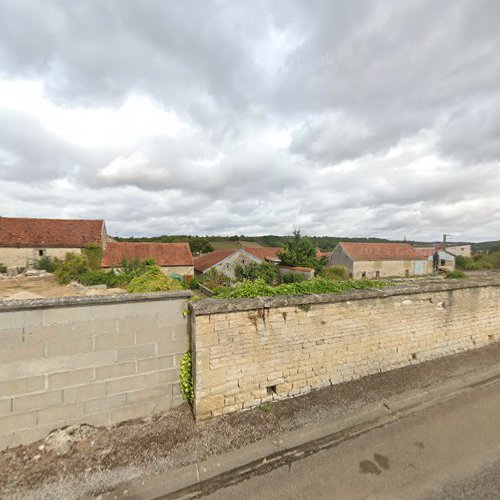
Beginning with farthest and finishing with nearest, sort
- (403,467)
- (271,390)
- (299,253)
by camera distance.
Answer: (299,253), (271,390), (403,467)

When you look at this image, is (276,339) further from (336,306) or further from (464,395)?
(464,395)

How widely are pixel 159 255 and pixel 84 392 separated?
22351 mm

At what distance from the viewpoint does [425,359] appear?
5.33 m

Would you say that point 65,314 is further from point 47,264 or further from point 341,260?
point 341,260

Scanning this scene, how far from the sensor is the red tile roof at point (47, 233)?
21.4 meters

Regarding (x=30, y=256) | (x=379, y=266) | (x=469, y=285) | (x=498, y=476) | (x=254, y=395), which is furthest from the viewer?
(x=379, y=266)

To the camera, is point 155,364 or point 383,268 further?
point 383,268

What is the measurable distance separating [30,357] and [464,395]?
7.02 metres

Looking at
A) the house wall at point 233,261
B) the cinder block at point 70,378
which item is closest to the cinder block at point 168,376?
the cinder block at point 70,378

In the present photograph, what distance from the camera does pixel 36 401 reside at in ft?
10.3

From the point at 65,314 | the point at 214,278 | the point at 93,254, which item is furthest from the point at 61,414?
the point at 93,254

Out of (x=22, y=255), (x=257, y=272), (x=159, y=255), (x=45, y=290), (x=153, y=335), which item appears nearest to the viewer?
(x=153, y=335)

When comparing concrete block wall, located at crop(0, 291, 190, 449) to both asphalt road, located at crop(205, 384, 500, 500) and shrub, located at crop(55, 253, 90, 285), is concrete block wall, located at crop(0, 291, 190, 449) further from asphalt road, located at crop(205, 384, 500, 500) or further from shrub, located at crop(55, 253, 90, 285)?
shrub, located at crop(55, 253, 90, 285)

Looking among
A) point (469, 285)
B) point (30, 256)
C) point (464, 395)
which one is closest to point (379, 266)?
point (469, 285)
